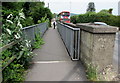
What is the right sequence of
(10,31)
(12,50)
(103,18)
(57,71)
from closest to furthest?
(10,31)
(12,50)
(57,71)
(103,18)

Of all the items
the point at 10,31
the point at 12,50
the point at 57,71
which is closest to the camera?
the point at 10,31

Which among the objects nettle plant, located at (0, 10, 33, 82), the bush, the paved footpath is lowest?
the paved footpath

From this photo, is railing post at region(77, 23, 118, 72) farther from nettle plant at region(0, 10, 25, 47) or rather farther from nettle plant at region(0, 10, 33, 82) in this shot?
nettle plant at region(0, 10, 25, 47)

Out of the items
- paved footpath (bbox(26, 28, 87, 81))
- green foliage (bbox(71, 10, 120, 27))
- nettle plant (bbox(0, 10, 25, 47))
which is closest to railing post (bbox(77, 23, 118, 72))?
paved footpath (bbox(26, 28, 87, 81))

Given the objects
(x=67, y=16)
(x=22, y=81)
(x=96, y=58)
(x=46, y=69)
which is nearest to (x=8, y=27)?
(x=22, y=81)

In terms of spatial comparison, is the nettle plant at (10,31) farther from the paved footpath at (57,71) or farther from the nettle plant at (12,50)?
the paved footpath at (57,71)

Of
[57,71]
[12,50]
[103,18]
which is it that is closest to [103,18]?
[103,18]

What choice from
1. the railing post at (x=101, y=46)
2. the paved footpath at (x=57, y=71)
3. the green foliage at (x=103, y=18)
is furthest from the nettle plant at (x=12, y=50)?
the green foliage at (x=103, y=18)

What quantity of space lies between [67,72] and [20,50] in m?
1.66

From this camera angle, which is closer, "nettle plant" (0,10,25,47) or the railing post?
"nettle plant" (0,10,25,47)

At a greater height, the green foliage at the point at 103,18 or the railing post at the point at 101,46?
the green foliage at the point at 103,18

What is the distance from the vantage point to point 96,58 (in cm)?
328

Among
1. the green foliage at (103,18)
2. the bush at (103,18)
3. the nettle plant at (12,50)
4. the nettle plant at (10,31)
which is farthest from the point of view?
the green foliage at (103,18)

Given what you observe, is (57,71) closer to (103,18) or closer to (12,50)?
(12,50)
